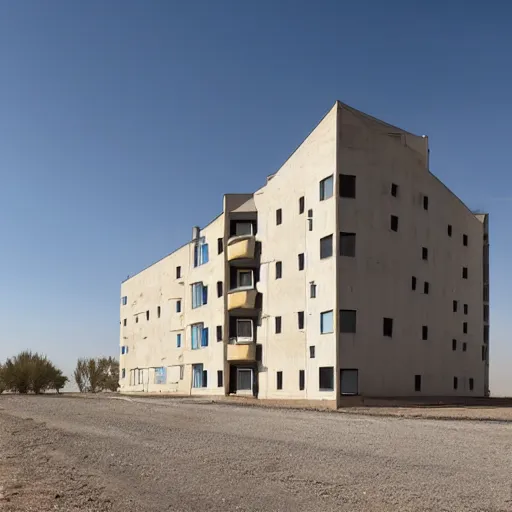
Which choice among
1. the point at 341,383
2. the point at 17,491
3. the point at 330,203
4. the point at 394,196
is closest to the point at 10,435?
the point at 17,491

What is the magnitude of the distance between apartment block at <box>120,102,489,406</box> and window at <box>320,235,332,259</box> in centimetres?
8

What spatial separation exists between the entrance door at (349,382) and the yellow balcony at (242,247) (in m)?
14.1

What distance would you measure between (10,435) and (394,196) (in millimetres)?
28127

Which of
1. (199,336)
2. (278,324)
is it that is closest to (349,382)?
(278,324)

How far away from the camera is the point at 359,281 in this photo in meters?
39.6

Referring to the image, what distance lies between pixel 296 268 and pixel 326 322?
5.65 meters

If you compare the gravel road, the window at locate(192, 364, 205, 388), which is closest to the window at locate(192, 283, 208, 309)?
the window at locate(192, 364, 205, 388)

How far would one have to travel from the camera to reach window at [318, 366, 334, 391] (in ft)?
126

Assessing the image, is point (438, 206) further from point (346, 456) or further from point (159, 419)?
point (346, 456)

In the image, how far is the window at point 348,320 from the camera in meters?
38.7

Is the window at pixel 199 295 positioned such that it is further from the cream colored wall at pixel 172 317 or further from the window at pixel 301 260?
the window at pixel 301 260

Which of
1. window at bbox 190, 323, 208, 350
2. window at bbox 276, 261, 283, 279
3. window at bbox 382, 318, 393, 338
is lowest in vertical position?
window at bbox 190, 323, 208, 350

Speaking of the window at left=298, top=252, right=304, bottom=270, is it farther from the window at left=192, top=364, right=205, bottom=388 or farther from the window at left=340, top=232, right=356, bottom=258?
the window at left=192, top=364, right=205, bottom=388

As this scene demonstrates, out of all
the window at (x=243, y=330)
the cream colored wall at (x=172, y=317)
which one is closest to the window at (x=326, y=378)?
the window at (x=243, y=330)
